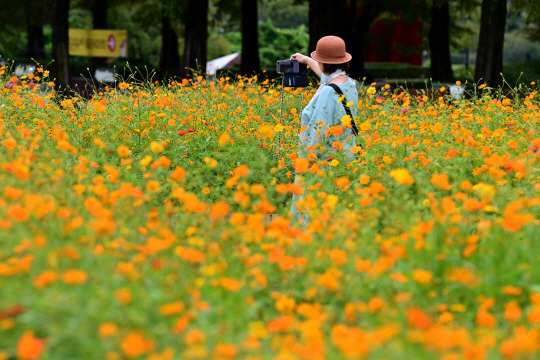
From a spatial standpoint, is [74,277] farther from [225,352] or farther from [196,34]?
[196,34]

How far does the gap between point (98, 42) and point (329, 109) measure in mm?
19963

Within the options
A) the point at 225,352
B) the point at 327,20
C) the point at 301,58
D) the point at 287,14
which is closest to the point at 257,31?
the point at 327,20

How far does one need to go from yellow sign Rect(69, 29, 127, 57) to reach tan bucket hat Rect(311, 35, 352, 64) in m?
19.2

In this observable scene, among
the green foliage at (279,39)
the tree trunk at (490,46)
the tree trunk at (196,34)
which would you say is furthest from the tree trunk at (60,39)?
the green foliage at (279,39)

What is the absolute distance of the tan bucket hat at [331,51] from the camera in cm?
570

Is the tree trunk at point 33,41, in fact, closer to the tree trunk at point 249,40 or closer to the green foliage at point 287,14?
the tree trunk at point 249,40

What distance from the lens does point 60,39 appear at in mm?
16219

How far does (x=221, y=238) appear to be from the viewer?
3.66 meters

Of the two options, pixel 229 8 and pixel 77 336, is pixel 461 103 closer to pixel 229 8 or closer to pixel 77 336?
pixel 77 336

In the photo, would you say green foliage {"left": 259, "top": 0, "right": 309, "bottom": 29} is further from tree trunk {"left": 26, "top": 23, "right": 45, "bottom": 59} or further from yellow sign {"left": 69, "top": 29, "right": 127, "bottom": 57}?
yellow sign {"left": 69, "top": 29, "right": 127, "bottom": 57}

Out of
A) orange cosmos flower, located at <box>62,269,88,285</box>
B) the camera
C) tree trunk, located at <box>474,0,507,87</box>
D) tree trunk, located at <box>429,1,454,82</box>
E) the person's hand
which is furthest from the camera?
tree trunk, located at <box>429,1,454,82</box>

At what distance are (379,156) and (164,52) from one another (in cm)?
2497

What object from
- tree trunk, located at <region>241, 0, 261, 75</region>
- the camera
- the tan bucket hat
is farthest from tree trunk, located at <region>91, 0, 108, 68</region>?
the tan bucket hat

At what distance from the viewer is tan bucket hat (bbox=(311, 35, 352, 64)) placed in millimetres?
5699
